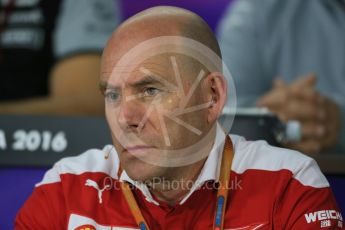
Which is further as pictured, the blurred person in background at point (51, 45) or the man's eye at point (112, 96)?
the blurred person in background at point (51, 45)

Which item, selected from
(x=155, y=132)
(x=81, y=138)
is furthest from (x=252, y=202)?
(x=81, y=138)

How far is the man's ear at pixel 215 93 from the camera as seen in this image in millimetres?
1293

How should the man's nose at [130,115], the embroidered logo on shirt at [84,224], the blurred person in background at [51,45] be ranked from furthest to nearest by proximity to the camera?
the blurred person in background at [51,45], the embroidered logo on shirt at [84,224], the man's nose at [130,115]

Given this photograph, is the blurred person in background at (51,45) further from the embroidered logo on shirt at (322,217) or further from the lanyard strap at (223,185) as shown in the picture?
the embroidered logo on shirt at (322,217)

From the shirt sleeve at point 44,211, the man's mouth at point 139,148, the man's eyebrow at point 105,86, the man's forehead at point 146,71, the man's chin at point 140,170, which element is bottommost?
the shirt sleeve at point 44,211

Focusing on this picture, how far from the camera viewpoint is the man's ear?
1.29 m

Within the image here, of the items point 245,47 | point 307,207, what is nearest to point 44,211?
point 307,207

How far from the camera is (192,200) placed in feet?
4.38

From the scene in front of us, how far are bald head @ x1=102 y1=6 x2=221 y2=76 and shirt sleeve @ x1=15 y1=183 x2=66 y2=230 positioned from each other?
281mm

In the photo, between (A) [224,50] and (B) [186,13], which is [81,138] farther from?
(A) [224,50]

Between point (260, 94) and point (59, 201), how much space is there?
3.90 ft

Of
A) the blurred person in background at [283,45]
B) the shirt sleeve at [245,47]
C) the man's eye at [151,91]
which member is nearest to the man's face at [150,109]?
the man's eye at [151,91]

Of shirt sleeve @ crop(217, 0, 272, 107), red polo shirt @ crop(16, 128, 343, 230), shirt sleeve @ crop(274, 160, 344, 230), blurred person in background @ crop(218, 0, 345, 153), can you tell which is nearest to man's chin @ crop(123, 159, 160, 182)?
red polo shirt @ crop(16, 128, 343, 230)

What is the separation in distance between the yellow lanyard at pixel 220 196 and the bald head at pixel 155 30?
0.21 metres
